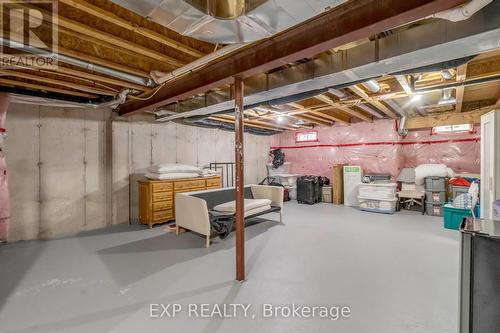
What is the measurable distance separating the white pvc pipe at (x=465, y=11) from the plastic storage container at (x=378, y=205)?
4.68 metres

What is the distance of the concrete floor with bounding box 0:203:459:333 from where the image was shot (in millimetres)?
1873

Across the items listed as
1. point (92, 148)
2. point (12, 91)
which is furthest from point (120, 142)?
point (12, 91)

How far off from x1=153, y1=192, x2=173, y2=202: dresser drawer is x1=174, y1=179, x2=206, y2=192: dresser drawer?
18 cm

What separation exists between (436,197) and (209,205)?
16.1 ft

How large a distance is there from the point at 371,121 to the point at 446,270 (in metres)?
4.71

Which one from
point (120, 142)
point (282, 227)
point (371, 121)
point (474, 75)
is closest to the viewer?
point (474, 75)

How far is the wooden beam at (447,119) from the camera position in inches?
212

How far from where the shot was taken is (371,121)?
21.5ft

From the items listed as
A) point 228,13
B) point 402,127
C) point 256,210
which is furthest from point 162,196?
point 402,127

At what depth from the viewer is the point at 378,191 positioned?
563 centimetres

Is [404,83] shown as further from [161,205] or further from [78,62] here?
[161,205]

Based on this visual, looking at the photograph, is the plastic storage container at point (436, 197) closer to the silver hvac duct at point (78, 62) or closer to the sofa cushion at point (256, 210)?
the sofa cushion at point (256, 210)

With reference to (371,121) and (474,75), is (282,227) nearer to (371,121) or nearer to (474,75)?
(474,75)

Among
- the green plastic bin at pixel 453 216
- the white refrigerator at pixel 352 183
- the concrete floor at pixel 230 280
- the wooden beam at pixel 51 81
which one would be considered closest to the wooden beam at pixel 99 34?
the wooden beam at pixel 51 81
